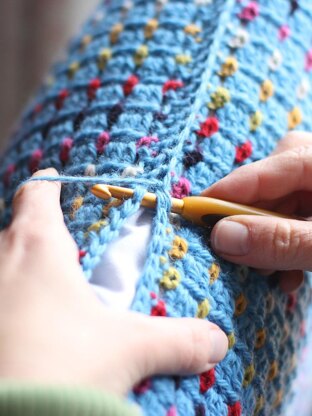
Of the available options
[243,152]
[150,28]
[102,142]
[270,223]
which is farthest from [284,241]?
[150,28]

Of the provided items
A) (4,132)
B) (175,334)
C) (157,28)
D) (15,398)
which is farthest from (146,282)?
(4,132)

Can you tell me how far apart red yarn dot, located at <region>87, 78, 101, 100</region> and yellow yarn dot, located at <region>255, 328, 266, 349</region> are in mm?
344

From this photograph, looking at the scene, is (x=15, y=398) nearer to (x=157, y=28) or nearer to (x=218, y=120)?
(x=218, y=120)

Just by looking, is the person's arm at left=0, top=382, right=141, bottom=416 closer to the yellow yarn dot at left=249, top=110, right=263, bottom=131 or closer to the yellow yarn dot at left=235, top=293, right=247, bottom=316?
the yellow yarn dot at left=235, top=293, right=247, bottom=316

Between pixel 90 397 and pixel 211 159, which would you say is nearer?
pixel 90 397

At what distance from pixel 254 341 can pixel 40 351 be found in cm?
26

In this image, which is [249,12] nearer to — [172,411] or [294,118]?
[294,118]

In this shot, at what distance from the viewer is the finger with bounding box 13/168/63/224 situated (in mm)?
554

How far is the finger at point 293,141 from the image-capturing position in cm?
69

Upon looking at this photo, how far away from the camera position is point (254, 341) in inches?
24.1

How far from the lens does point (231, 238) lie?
583 mm

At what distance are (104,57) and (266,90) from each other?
0.21 metres

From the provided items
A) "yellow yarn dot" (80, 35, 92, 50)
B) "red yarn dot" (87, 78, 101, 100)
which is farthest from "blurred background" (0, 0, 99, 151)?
"red yarn dot" (87, 78, 101, 100)

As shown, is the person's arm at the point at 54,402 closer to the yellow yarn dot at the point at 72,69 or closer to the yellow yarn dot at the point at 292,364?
the yellow yarn dot at the point at 292,364
